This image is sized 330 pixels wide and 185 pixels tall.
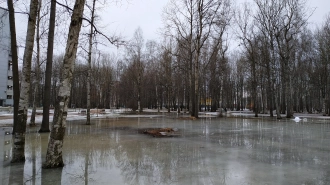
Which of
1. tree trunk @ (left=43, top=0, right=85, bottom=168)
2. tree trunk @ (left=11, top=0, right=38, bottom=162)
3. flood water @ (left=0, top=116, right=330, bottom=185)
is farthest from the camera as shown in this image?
tree trunk @ (left=11, top=0, right=38, bottom=162)

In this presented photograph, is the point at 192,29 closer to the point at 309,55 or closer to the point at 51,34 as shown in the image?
the point at 51,34

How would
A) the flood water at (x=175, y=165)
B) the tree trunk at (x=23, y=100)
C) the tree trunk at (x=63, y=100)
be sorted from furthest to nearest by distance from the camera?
1. the tree trunk at (x=23, y=100)
2. the tree trunk at (x=63, y=100)
3. the flood water at (x=175, y=165)

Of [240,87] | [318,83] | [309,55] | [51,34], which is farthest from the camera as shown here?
[240,87]

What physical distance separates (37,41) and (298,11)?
29281 mm

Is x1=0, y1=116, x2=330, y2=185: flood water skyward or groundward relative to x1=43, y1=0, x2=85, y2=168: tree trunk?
groundward

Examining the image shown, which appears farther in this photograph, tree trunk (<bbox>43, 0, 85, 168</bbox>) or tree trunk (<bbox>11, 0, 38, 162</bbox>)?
tree trunk (<bbox>11, 0, 38, 162</bbox>)

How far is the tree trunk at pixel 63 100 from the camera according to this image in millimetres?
6512

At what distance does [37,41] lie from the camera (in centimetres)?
1756

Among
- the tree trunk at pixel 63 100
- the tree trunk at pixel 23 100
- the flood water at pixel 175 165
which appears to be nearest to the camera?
the flood water at pixel 175 165

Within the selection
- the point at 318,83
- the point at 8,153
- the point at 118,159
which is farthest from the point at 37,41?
the point at 318,83

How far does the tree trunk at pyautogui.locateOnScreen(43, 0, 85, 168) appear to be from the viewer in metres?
6.51

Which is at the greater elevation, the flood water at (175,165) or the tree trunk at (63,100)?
the tree trunk at (63,100)

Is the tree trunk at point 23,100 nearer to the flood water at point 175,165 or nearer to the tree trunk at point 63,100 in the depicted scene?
the flood water at point 175,165

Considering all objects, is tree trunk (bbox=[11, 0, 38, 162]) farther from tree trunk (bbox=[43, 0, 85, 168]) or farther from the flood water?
tree trunk (bbox=[43, 0, 85, 168])
